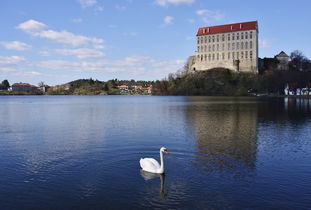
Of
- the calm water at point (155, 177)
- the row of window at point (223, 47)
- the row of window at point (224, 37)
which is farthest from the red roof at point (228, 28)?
the calm water at point (155, 177)

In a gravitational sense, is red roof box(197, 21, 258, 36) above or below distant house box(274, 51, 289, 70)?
above

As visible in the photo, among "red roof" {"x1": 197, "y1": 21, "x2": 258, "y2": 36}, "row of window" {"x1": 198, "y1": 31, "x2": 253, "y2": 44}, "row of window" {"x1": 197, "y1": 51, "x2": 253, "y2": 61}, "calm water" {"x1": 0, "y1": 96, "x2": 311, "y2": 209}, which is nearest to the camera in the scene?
"calm water" {"x1": 0, "y1": 96, "x2": 311, "y2": 209}

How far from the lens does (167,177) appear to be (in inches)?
553

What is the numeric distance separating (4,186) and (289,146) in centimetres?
1937

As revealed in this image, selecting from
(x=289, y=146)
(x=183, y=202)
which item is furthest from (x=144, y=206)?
(x=289, y=146)

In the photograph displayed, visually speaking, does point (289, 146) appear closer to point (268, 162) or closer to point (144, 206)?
point (268, 162)

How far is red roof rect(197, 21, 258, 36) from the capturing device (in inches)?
5282

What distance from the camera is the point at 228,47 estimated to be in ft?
461

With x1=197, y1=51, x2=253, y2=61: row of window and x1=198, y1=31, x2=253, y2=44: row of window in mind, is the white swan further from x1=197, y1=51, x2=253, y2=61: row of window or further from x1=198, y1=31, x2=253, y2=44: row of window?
x1=198, y1=31, x2=253, y2=44: row of window

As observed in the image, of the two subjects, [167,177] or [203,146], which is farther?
[203,146]

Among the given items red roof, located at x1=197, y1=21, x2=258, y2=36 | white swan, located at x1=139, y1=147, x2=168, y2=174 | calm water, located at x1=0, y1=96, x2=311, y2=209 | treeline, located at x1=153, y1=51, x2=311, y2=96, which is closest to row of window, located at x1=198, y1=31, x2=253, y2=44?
red roof, located at x1=197, y1=21, x2=258, y2=36

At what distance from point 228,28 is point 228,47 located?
967cm

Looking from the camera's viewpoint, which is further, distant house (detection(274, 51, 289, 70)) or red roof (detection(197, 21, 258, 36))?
distant house (detection(274, 51, 289, 70))

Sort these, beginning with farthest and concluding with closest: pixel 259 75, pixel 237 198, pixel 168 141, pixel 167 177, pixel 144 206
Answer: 1. pixel 259 75
2. pixel 168 141
3. pixel 167 177
4. pixel 237 198
5. pixel 144 206
